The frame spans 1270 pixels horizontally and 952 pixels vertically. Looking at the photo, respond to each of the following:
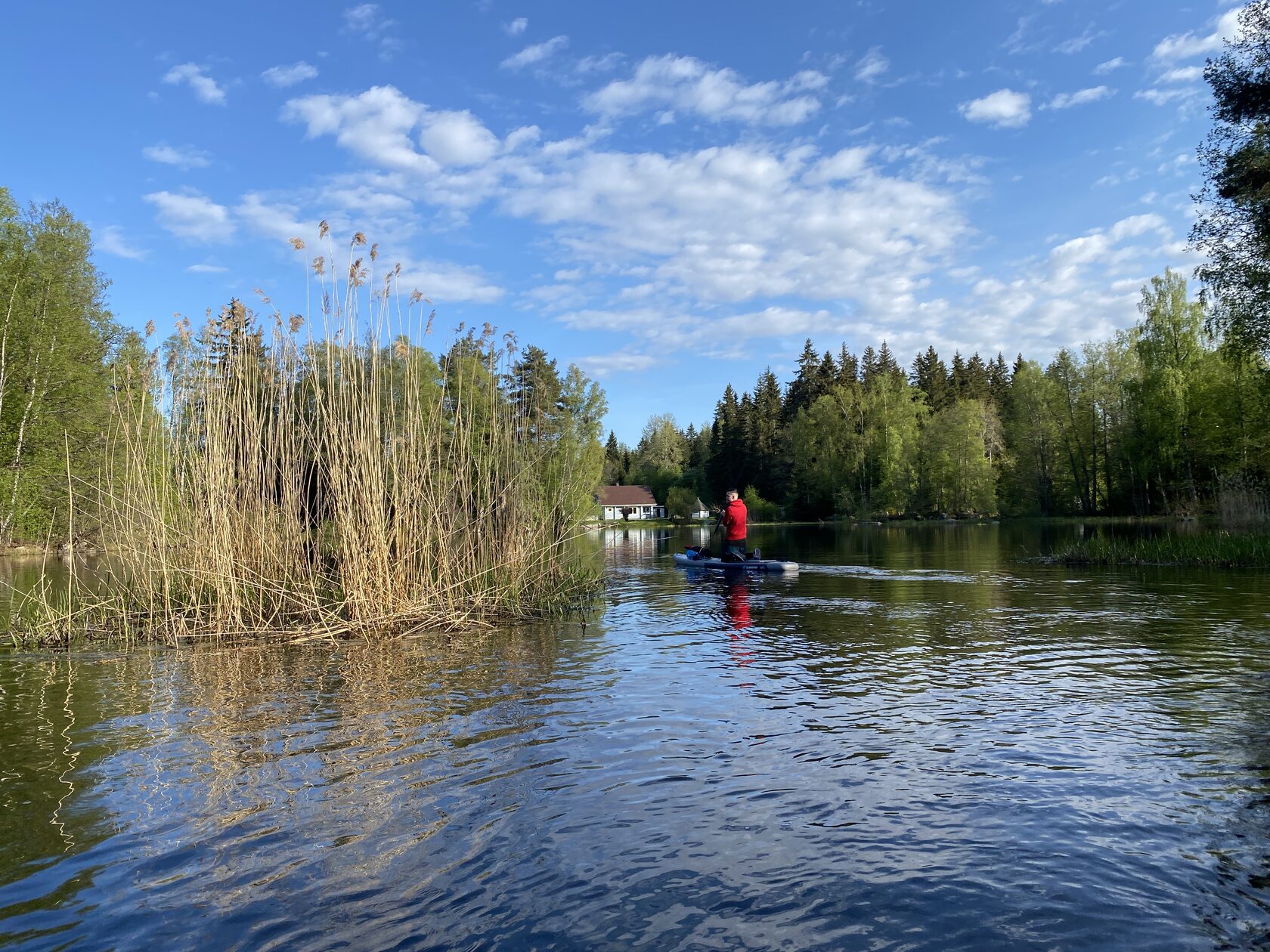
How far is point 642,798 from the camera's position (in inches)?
210

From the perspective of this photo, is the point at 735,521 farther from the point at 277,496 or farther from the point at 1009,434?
the point at 1009,434

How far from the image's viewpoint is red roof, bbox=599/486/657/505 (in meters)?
105

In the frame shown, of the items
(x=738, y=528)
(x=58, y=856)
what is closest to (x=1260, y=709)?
(x=58, y=856)

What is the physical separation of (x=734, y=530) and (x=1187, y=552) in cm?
1255

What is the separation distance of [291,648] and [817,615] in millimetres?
8931

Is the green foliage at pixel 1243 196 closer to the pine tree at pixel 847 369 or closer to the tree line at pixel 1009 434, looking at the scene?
the tree line at pixel 1009 434

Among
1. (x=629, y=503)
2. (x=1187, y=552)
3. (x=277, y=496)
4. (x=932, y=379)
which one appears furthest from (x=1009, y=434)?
(x=277, y=496)

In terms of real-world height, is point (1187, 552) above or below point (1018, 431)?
below

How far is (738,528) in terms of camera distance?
2284cm

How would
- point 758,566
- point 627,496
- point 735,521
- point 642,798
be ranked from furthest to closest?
1. point 627,496
2. point 735,521
3. point 758,566
4. point 642,798

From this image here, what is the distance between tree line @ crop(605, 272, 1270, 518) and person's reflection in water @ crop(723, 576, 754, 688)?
19288mm

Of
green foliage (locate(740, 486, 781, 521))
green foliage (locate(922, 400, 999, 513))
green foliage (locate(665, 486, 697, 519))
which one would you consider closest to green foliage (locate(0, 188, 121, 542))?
green foliage (locate(740, 486, 781, 521))

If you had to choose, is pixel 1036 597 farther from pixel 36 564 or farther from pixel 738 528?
pixel 36 564

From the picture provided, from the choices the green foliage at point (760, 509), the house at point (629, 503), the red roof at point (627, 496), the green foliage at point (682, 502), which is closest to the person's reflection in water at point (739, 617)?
the green foliage at point (760, 509)
